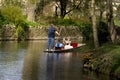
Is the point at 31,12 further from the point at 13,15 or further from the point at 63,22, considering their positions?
the point at 13,15

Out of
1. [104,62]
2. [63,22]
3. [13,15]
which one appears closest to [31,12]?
[63,22]

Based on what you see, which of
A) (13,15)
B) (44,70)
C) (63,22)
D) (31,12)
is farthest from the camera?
(31,12)

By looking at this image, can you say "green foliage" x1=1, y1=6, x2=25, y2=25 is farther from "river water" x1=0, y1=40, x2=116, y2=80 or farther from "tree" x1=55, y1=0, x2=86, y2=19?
"river water" x1=0, y1=40, x2=116, y2=80

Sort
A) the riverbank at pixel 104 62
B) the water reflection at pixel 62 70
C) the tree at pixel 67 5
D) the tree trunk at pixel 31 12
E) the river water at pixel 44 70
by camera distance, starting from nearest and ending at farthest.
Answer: the river water at pixel 44 70
the water reflection at pixel 62 70
the riverbank at pixel 104 62
the tree trunk at pixel 31 12
the tree at pixel 67 5

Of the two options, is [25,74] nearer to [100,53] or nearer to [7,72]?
[7,72]

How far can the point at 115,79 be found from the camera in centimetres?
1653

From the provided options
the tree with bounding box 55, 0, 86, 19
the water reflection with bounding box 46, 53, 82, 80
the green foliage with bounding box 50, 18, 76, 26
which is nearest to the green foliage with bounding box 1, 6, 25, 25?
the green foliage with bounding box 50, 18, 76, 26

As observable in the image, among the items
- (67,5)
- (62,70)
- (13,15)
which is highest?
(67,5)

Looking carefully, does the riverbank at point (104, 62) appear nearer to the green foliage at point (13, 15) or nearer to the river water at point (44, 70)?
the river water at point (44, 70)

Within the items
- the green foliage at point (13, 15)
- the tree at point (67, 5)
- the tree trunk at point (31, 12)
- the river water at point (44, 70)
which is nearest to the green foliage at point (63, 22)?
the tree at point (67, 5)

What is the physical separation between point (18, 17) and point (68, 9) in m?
16.7

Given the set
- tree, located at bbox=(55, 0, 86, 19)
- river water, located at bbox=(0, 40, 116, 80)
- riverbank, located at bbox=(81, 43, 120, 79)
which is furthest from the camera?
tree, located at bbox=(55, 0, 86, 19)

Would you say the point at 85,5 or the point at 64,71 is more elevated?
the point at 85,5

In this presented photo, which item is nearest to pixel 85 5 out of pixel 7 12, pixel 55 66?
pixel 7 12
